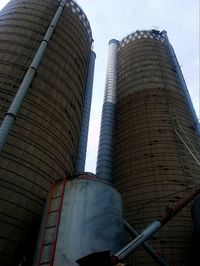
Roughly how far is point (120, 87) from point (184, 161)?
10.3m

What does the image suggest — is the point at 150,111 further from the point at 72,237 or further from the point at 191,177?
the point at 72,237

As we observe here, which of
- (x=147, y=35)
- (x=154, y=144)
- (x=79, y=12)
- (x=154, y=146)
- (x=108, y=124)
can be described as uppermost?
(x=147, y=35)

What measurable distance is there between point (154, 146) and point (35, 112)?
325 inches

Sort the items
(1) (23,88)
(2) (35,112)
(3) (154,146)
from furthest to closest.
Result: (3) (154,146) → (2) (35,112) → (1) (23,88)

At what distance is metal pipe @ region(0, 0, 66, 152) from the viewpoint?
11.1 meters

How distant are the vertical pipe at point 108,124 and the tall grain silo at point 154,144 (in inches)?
4.0

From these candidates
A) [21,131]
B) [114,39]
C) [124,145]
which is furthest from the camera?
[114,39]

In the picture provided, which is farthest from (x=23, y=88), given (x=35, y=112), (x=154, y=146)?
(x=154, y=146)

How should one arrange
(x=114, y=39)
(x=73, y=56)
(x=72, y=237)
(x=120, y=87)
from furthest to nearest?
(x=114, y=39) → (x=120, y=87) → (x=73, y=56) → (x=72, y=237)

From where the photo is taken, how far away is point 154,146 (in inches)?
733

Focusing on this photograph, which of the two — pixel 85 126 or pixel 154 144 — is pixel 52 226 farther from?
pixel 85 126

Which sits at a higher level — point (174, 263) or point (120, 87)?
point (120, 87)

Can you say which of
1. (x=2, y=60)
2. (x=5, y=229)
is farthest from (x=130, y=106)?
(x=5, y=229)

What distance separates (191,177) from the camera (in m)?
16.8
